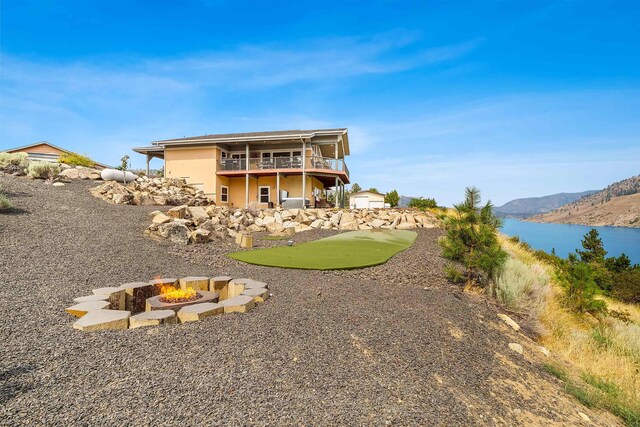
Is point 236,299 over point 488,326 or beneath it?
over

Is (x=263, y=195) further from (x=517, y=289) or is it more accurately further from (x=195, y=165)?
(x=517, y=289)

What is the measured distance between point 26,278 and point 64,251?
6.23ft

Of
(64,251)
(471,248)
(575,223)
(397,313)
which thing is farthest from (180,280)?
(575,223)

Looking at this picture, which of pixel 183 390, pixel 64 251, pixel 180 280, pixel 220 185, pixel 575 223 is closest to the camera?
pixel 183 390

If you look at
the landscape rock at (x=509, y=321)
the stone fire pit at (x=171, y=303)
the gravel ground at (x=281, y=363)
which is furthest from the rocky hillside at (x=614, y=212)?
the stone fire pit at (x=171, y=303)

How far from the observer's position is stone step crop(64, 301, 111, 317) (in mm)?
4395

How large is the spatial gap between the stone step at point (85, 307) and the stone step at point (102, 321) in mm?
191

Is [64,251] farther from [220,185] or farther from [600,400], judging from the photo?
[220,185]

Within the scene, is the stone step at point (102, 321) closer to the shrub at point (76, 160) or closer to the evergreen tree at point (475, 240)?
the evergreen tree at point (475, 240)

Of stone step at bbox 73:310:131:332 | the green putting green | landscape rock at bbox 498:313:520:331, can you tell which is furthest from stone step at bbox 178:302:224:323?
landscape rock at bbox 498:313:520:331

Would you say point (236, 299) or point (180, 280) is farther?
point (180, 280)

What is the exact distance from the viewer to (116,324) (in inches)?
160

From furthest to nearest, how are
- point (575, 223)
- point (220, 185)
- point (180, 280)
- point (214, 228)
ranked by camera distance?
point (575, 223) → point (220, 185) → point (214, 228) → point (180, 280)

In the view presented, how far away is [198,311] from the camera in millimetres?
4480
